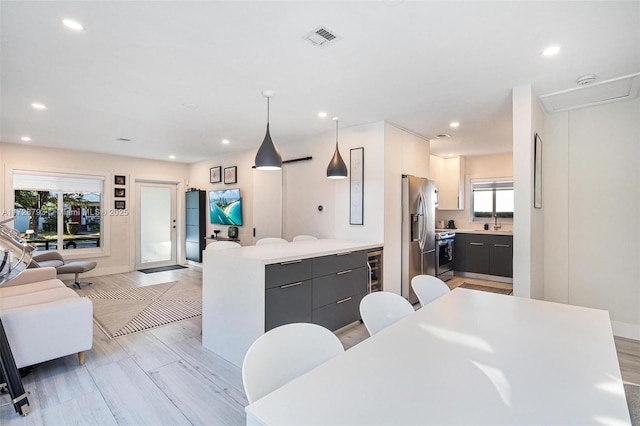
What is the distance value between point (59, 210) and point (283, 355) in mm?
6864

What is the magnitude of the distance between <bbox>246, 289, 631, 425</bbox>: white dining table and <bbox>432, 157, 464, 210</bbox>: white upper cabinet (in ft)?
17.4

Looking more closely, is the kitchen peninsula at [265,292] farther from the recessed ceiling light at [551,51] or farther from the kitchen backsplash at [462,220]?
the kitchen backsplash at [462,220]

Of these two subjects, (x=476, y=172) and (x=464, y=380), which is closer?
(x=464, y=380)

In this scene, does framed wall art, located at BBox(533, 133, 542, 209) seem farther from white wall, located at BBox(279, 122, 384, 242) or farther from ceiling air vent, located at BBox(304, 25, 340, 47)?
ceiling air vent, located at BBox(304, 25, 340, 47)

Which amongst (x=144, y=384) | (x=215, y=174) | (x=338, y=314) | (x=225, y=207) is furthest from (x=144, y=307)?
(x=215, y=174)

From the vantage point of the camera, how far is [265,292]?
102 inches

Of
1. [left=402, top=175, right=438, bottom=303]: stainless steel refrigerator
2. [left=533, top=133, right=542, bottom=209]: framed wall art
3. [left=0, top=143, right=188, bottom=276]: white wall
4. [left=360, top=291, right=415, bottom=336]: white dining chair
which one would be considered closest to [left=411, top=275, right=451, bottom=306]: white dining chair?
[left=360, top=291, right=415, bottom=336]: white dining chair

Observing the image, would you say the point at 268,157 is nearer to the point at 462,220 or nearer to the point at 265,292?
the point at 265,292

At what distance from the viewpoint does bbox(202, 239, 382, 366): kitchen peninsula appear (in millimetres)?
2609

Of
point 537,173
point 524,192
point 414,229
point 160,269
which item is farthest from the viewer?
point 160,269

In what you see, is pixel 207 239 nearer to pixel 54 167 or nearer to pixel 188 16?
pixel 54 167

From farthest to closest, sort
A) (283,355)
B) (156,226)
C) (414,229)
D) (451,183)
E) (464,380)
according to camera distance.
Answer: (156,226) < (451,183) < (414,229) < (283,355) < (464,380)

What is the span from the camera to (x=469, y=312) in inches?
68.6

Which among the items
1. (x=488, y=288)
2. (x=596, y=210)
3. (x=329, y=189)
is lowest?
(x=488, y=288)
